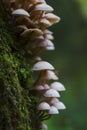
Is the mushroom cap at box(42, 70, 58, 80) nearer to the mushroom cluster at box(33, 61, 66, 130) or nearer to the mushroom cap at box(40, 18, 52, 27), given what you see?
the mushroom cluster at box(33, 61, 66, 130)

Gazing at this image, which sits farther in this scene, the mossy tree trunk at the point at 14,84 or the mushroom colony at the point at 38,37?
the mushroom colony at the point at 38,37

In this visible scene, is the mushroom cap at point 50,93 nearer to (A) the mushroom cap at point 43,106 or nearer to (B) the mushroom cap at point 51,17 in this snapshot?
(A) the mushroom cap at point 43,106

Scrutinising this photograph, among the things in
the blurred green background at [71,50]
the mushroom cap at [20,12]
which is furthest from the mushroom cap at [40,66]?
the blurred green background at [71,50]

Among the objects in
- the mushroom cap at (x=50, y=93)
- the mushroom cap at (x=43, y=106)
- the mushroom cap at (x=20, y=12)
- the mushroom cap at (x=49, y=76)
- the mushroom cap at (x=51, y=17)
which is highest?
the mushroom cap at (x=51, y=17)

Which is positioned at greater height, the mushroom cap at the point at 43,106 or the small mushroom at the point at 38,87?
the small mushroom at the point at 38,87

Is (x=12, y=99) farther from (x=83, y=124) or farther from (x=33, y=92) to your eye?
(x=83, y=124)

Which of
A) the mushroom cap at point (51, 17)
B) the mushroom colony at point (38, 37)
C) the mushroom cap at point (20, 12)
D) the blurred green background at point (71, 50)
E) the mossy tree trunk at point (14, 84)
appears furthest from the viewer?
the blurred green background at point (71, 50)

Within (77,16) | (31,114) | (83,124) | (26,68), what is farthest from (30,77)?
(77,16)
